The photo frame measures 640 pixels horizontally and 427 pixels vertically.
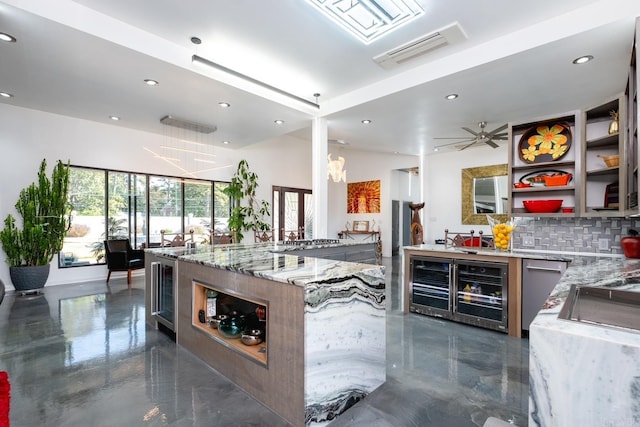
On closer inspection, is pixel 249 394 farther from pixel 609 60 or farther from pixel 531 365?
pixel 609 60

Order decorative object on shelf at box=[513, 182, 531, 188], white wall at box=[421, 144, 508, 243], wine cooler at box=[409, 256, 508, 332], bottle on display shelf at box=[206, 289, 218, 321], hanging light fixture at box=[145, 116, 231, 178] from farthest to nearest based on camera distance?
white wall at box=[421, 144, 508, 243] < hanging light fixture at box=[145, 116, 231, 178] < decorative object on shelf at box=[513, 182, 531, 188] < wine cooler at box=[409, 256, 508, 332] < bottle on display shelf at box=[206, 289, 218, 321]

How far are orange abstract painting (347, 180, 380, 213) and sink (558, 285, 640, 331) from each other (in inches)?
327

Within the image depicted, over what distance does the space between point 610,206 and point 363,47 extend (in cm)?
291

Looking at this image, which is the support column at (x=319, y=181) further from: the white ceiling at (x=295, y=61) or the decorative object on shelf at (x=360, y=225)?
the decorative object on shelf at (x=360, y=225)

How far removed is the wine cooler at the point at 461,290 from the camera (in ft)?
10.5

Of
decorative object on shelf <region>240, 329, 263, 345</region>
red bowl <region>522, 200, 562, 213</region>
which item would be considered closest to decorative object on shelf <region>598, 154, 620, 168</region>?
red bowl <region>522, 200, 562, 213</region>

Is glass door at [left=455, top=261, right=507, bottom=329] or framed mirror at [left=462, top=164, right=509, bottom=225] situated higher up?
framed mirror at [left=462, top=164, right=509, bottom=225]

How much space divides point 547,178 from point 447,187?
5.74m

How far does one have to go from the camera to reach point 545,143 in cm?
326

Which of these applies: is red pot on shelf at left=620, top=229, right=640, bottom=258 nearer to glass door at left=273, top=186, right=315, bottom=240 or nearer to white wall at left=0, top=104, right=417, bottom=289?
glass door at left=273, top=186, right=315, bottom=240

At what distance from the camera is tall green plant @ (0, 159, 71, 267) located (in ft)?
15.9

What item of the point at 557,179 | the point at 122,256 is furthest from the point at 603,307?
the point at 122,256

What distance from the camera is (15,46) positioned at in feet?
10.4

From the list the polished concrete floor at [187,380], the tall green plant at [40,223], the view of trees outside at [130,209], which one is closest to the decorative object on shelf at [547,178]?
the polished concrete floor at [187,380]
